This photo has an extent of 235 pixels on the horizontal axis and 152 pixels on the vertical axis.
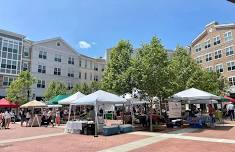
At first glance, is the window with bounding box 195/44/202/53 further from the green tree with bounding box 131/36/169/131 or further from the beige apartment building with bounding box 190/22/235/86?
the green tree with bounding box 131/36/169/131

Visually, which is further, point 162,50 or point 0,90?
point 0,90

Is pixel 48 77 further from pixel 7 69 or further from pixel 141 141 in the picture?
pixel 141 141

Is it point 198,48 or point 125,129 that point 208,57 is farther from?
point 125,129

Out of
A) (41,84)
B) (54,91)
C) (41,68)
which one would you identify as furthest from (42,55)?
(54,91)

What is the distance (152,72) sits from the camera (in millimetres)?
20047

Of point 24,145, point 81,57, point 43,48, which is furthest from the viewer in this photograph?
point 81,57

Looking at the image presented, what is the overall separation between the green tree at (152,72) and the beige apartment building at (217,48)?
107 feet

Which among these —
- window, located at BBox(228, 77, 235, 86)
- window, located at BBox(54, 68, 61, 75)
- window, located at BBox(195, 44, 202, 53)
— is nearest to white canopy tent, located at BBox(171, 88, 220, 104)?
window, located at BBox(228, 77, 235, 86)

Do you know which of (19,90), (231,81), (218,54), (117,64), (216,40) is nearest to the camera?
(117,64)

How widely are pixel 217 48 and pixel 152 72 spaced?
3694 centimetres

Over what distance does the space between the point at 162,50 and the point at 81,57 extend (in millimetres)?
39465

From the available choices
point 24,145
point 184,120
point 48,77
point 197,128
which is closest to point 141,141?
point 24,145

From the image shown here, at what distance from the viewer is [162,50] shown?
21312mm

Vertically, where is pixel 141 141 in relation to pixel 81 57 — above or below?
below
